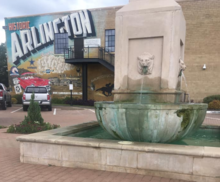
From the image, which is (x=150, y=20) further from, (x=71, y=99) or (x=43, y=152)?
(x=71, y=99)

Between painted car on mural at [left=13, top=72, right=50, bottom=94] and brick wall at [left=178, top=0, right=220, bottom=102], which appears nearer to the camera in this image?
brick wall at [left=178, top=0, right=220, bottom=102]

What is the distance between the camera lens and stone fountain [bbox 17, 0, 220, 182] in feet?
10.5

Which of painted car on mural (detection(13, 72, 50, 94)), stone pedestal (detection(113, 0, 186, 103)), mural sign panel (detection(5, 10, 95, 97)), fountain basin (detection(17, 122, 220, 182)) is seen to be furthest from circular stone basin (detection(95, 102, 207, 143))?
painted car on mural (detection(13, 72, 50, 94))

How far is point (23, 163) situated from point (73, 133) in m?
1.31

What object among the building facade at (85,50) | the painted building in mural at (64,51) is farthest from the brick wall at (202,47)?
the painted building in mural at (64,51)

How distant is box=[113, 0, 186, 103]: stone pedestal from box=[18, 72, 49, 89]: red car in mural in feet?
63.1

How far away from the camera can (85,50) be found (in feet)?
67.5

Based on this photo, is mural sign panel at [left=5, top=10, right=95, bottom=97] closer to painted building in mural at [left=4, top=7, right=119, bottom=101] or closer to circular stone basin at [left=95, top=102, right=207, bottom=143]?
painted building in mural at [left=4, top=7, right=119, bottom=101]

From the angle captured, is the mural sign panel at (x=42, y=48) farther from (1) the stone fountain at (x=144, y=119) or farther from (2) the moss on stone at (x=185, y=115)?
(2) the moss on stone at (x=185, y=115)

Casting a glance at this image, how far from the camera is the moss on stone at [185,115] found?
3.48m

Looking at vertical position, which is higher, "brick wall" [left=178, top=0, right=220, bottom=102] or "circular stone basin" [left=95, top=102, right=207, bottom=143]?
"brick wall" [left=178, top=0, right=220, bottom=102]

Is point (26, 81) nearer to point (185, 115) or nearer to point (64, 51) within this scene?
point (64, 51)

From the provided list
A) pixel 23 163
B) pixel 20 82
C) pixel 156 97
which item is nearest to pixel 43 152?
pixel 23 163

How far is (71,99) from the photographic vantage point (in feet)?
66.2
